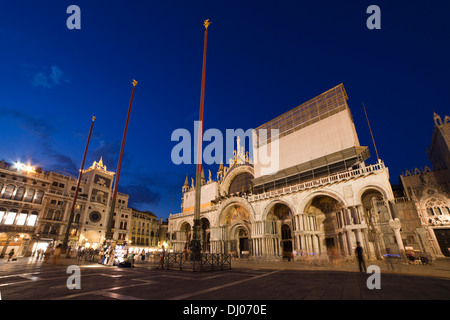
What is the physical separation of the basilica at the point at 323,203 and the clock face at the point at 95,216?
3355 cm

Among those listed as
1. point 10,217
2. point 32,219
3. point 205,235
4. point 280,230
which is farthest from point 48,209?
point 280,230

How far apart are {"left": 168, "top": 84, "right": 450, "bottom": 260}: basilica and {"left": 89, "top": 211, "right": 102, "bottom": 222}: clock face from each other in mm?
33554

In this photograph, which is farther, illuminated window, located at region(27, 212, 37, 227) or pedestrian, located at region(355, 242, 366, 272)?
illuminated window, located at region(27, 212, 37, 227)

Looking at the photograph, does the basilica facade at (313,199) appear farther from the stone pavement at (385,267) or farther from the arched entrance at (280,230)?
the stone pavement at (385,267)

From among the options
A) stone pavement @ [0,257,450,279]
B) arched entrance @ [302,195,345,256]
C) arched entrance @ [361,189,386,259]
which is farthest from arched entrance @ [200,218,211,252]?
arched entrance @ [361,189,386,259]

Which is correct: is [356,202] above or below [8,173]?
below

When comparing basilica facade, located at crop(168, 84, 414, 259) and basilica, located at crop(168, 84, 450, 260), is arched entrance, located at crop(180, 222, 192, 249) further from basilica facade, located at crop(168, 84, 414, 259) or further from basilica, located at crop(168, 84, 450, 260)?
basilica, located at crop(168, 84, 450, 260)

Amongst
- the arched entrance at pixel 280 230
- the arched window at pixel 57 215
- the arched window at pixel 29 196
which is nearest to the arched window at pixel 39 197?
the arched window at pixel 29 196

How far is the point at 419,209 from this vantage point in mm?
27891

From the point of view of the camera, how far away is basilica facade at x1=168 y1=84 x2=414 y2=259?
20562 millimetres

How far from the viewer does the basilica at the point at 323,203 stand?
2072 cm

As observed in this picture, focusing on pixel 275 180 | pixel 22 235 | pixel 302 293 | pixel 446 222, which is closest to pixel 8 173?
pixel 22 235

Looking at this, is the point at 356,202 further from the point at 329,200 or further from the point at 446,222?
the point at 446,222
